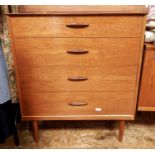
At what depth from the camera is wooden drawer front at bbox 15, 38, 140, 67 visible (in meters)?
1.03

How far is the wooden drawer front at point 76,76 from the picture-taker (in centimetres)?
110

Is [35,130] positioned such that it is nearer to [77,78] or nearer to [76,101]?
[76,101]

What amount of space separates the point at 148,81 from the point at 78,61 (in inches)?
18.6

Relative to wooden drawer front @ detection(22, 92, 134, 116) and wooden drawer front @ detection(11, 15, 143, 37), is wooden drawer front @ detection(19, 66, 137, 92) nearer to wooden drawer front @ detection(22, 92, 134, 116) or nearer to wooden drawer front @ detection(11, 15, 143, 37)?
wooden drawer front @ detection(22, 92, 134, 116)

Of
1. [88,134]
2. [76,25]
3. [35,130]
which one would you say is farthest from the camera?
[88,134]

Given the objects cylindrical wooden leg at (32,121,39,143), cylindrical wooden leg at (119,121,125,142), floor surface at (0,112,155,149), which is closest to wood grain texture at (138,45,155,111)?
cylindrical wooden leg at (119,121,125,142)

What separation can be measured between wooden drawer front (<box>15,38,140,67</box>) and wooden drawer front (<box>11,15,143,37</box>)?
0.03 m

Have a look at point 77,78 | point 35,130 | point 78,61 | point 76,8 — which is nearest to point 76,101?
point 77,78

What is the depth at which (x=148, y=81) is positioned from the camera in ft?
3.88

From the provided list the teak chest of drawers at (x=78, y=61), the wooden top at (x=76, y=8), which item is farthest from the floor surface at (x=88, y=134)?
the wooden top at (x=76, y=8)

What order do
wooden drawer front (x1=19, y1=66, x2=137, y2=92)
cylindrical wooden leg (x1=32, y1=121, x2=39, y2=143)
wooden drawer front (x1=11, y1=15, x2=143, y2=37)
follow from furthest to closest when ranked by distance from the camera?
cylindrical wooden leg (x1=32, y1=121, x2=39, y2=143)
wooden drawer front (x1=19, y1=66, x2=137, y2=92)
wooden drawer front (x1=11, y1=15, x2=143, y2=37)

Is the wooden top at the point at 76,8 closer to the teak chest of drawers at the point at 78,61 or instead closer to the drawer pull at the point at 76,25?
the teak chest of drawers at the point at 78,61

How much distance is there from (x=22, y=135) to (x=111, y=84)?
0.81m
